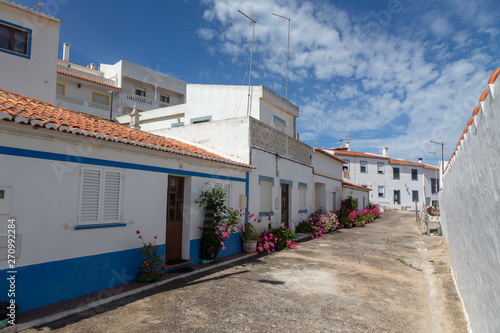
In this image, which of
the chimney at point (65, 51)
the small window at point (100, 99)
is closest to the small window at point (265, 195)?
the small window at point (100, 99)

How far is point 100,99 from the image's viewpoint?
27.8 m

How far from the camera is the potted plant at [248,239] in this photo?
34.2 ft

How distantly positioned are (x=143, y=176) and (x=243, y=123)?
5.07 m

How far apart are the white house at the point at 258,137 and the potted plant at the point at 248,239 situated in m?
0.84

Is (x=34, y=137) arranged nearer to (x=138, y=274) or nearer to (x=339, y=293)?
(x=138, y=274)

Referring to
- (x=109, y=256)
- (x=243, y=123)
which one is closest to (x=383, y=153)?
Result: (x=243, y=123)

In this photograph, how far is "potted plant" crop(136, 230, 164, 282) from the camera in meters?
6.54

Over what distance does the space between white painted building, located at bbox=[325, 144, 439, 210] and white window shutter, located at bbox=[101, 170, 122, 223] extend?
118 feet

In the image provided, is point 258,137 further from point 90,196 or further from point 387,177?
point 387,177

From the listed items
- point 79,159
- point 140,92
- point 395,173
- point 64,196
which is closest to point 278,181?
point 79,159

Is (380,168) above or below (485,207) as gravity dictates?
above

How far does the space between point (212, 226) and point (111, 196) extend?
130 inches

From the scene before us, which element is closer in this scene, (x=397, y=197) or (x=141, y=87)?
(x=141, y=87)

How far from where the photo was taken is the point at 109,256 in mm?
6062
